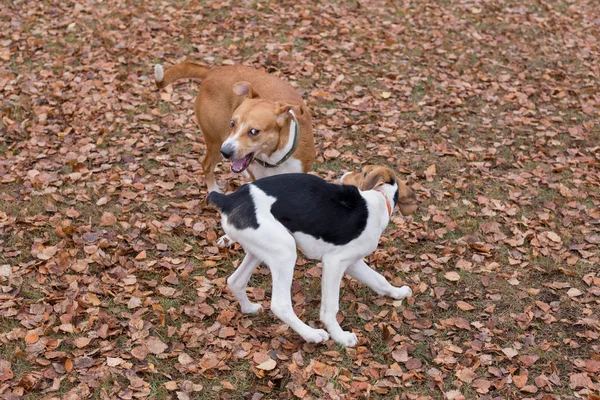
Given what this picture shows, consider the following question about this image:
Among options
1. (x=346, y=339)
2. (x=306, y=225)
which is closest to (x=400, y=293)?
(x=346, y=339)

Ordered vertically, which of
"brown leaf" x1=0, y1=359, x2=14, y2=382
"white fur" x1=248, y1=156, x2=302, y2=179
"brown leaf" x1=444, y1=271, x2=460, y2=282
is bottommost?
"brown leaf" x1=444, y1=271, x2=460, y2=282

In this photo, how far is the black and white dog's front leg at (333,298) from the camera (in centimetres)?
501

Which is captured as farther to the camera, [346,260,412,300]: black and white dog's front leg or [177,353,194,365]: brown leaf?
[346,260,412,300]: black and white dog's front leg

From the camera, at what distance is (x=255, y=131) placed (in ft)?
19.2

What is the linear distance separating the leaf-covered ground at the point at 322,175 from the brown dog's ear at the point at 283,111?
151cm

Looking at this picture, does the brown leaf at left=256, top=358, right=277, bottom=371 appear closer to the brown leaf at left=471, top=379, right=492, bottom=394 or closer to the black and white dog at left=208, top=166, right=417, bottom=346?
the black and white dog at left=208, top=166, right=417, bottom=346

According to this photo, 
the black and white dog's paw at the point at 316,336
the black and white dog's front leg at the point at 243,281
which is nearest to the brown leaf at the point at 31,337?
the black and white dog's front leg at the point at 243,281

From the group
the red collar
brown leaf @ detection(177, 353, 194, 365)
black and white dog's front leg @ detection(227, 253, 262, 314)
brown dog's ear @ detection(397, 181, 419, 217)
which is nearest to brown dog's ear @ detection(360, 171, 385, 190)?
the red collar

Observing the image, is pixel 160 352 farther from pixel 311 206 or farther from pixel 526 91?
pixel 526 91

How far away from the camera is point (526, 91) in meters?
10.1

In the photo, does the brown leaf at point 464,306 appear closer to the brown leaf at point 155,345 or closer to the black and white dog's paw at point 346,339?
the black and white dog's paw at point 346,339

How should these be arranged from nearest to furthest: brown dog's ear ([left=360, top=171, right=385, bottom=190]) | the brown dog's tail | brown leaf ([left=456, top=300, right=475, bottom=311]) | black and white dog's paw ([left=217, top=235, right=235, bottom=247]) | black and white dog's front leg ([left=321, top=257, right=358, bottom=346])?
black and white dog's front leg ([left=321, top=257, right=358, bottom=346])
brown dog's ear ([left=360, top=171, right=385, bottom=190])
brown leaf ([left=456, top=300, right=475, bottom=311])
black and white dog's paw ([left=217, top=235, right=235, bottom=247])
the brown dog's tail

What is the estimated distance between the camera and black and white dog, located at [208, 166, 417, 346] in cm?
475

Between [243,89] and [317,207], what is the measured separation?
2.00 meters
